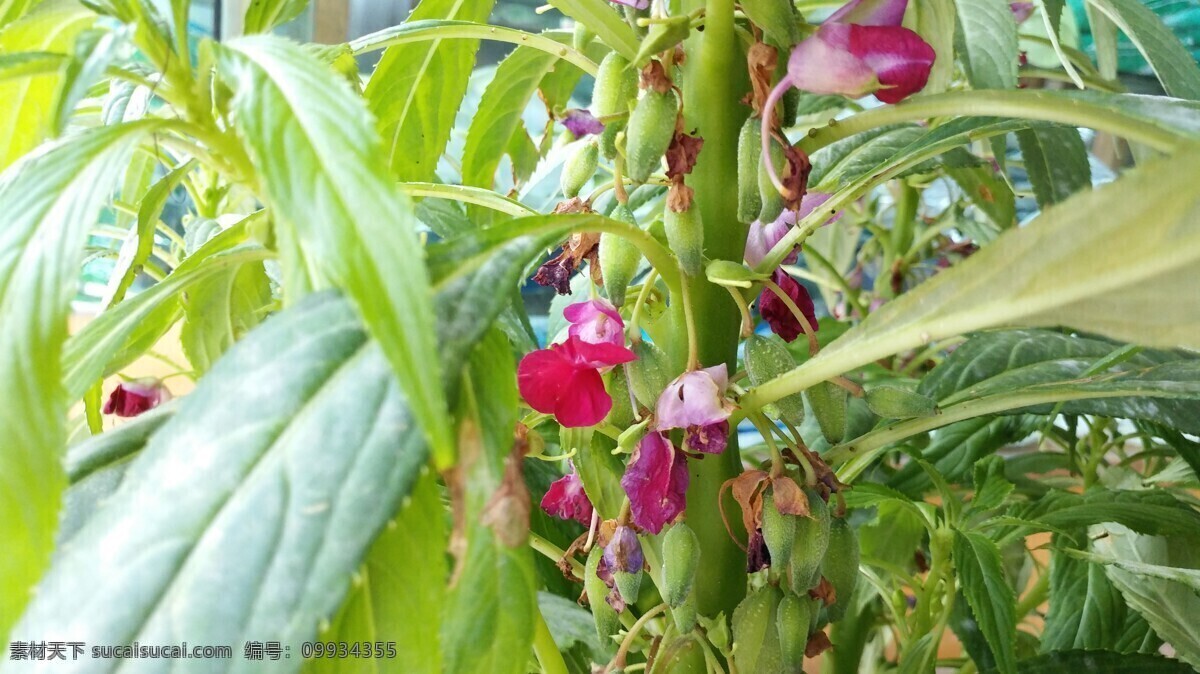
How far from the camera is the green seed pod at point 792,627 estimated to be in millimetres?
Answer: 285

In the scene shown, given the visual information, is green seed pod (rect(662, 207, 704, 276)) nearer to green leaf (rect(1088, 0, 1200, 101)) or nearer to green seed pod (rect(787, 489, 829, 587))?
green seed pod (rect(787, 489, 829, 587))

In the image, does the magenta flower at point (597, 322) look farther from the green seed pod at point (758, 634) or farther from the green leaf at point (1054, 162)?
the green leaf at point (1054, 162)

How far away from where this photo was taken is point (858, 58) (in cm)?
26

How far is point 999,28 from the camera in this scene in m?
0.37

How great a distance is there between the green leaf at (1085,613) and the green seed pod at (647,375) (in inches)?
11.9

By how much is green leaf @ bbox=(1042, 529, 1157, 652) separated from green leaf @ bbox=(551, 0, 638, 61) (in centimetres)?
35

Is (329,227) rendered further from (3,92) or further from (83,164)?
(3,92)

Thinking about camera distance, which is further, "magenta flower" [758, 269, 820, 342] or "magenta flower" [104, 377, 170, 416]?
"magenta flower" [104, 377, 170, 416]

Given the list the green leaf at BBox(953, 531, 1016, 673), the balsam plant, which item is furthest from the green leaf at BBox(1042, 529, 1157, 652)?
the green leaf at BBox(953, 531, 1016, 673)

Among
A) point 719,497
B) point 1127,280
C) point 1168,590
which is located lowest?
point 1168,590

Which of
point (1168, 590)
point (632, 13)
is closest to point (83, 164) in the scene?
point (632, 13)

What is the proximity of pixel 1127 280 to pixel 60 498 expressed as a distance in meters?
0.22

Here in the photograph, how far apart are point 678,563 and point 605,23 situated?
17 centimetres

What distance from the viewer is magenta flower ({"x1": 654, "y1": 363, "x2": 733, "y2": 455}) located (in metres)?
0.26
